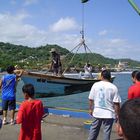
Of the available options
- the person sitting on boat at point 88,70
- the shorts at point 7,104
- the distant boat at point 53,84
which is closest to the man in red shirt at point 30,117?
the shorts at point 7,104

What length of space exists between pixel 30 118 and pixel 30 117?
0.02m

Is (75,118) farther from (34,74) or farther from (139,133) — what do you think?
(139,133)

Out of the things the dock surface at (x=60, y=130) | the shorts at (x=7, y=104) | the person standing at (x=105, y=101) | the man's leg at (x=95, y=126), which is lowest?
the dock surface at (x=60, y=130)

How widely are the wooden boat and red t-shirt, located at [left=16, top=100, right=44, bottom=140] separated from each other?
1109cm

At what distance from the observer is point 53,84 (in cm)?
1712

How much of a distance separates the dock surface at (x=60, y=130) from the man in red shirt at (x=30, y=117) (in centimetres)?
242

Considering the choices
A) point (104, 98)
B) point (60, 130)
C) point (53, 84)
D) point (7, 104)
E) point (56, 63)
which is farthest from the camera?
point (53, 84)

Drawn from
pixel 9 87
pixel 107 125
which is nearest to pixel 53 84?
pixel 9 87

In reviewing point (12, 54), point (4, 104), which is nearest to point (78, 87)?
point (4, 104)

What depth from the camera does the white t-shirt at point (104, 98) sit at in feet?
19.7

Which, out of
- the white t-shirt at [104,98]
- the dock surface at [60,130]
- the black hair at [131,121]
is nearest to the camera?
the black hair at [131,121]

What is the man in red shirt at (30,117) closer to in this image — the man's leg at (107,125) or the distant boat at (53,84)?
the man's leg at (107,125)

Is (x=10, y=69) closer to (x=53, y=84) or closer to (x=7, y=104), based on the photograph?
(x=7, y=104)

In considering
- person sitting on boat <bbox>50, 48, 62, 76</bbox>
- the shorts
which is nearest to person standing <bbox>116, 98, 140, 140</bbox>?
the shorts
